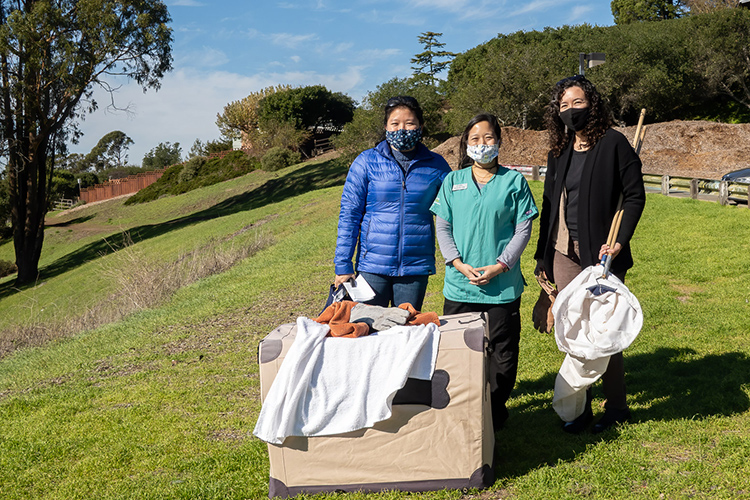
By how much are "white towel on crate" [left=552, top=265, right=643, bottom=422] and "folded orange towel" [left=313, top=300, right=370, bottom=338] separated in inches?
42.9

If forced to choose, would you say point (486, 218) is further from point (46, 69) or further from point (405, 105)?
point (46, 69)

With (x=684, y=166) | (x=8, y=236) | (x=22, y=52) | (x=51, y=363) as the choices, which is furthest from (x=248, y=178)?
(x=51, y=363)

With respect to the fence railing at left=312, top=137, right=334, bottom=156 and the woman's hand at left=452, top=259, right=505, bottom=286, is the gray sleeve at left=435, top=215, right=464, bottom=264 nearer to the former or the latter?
the woman's hand at left=452, top=259, right=505, bottom=286

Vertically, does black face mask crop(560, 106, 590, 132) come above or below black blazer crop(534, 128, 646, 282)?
above

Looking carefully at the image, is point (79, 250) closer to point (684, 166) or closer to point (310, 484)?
point (684, 166)

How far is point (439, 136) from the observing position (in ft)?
126

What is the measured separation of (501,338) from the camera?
12.4 feet

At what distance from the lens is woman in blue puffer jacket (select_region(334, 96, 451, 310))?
394 centimetres

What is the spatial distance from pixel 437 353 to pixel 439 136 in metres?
36.1

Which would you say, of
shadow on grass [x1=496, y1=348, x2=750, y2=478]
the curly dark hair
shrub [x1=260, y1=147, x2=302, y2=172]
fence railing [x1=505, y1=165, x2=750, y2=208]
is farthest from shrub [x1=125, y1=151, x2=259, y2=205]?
the curly dark hair

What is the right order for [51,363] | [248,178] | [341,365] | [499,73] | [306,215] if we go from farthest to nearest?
[248,178] → [499,73] → [306,215] → [51,363] → [341,365]

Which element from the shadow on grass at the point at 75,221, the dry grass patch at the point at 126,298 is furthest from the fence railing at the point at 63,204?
the dry grass patch at the point at 126,298

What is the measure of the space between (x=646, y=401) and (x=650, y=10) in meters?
46.8

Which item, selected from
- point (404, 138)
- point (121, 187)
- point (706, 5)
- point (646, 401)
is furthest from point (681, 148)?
point (121, 187)
